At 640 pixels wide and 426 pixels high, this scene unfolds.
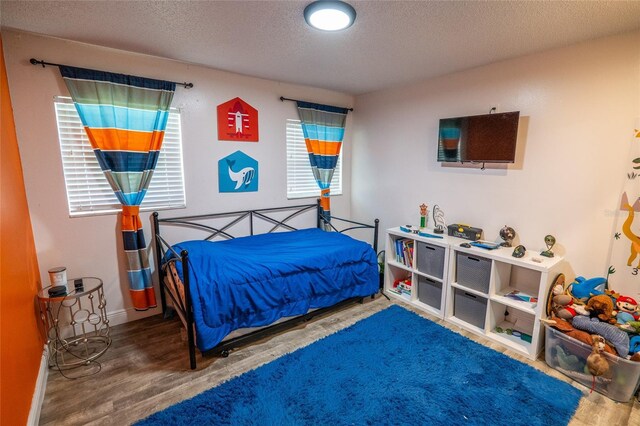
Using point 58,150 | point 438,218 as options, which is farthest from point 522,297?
point 58,150

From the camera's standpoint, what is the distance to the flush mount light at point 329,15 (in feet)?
5.58

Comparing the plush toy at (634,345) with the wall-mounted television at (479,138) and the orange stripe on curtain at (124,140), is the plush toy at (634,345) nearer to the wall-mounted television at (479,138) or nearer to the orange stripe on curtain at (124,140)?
the wall-mounted television at (479,138)

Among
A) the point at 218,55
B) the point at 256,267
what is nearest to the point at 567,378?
the point at 256,267

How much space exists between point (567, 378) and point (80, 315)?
3732 mm

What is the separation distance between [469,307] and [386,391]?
1202 millimetres

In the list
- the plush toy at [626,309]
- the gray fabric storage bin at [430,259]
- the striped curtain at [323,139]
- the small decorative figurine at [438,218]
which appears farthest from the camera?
the striped curtain at [323,139]

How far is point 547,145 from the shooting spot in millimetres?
2436

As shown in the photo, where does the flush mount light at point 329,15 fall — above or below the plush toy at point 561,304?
above

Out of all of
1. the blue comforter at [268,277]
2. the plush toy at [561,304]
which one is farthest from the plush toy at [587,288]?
the blue comforter at [268,277]

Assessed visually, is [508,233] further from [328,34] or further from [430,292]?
[328,34]

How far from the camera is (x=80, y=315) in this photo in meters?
2.54

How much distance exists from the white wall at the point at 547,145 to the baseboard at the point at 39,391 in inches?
133

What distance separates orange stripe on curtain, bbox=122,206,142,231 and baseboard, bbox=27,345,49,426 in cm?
99

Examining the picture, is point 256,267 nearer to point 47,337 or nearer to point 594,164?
point 47,337
